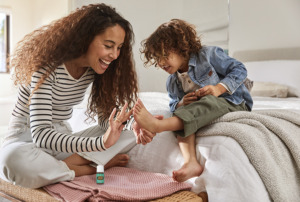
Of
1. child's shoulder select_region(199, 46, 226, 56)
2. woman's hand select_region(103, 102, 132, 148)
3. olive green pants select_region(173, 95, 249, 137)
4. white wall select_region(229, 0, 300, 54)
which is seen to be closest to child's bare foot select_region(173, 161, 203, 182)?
olive green pants select_region(173, 95, 249, 137)

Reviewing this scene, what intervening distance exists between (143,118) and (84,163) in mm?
357

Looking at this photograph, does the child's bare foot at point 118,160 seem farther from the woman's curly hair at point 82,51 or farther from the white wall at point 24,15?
the white wall at point 24,15

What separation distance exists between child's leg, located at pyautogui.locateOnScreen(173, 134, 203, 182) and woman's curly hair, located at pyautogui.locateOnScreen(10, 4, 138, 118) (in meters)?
0.40

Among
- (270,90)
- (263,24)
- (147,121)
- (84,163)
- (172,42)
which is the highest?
(172,42)

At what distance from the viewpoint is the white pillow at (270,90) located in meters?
2.86

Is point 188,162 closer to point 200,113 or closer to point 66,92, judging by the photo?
point 200,113

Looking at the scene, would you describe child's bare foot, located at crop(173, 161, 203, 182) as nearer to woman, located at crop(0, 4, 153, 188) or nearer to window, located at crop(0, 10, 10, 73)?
woman, located at crop(0, 4, 153, 188)

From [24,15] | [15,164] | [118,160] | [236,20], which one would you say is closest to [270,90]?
[236,20]

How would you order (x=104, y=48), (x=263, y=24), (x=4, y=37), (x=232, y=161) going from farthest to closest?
(x=4, y=37) < (x=263, y=24) < (x=104, y=48) < (x=232, y=161)

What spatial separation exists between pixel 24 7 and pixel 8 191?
3.77 m

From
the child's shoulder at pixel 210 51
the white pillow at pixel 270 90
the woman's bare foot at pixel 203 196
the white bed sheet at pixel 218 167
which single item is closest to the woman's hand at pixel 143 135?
the white bed sheet at pixel 218 167

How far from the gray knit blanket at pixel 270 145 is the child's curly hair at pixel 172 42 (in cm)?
45

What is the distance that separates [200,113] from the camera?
4.73 feet

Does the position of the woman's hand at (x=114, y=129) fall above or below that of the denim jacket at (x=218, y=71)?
below
